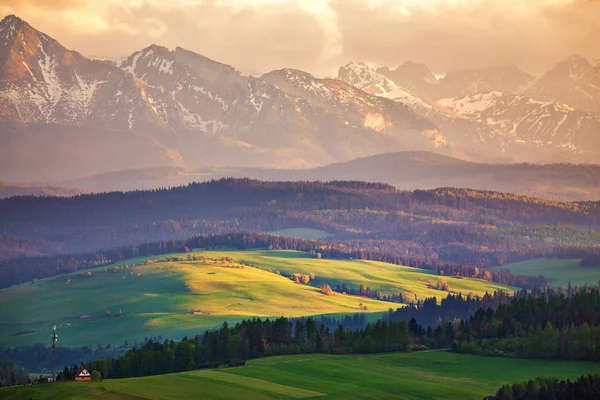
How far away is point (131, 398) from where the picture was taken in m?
175

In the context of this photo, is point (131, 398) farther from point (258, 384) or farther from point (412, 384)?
point (412, 384)

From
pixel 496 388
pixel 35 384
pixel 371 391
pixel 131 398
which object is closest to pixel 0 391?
pixel 35 384

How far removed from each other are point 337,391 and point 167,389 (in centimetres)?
2408

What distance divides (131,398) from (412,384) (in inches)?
1707

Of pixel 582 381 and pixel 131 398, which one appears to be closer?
pixel 131 398

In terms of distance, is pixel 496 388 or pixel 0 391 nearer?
pixel 0 391

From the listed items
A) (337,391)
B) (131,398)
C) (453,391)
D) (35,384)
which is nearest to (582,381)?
(453,391)

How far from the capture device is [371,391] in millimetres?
Answer: 192125

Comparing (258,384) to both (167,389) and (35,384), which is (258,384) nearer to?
(167,389)

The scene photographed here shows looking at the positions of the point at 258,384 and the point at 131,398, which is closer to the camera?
the point at 131,398

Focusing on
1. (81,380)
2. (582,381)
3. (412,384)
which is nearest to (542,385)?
(582,381)

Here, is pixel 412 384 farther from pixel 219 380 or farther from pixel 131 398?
pixel 131 398

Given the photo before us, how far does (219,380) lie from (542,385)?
4422 cm

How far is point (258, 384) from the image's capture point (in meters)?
192
